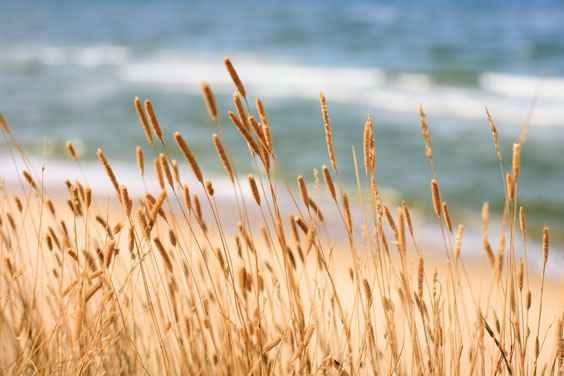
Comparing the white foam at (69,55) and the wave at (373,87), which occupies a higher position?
the white foam at (69,55)

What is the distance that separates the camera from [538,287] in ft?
13.4

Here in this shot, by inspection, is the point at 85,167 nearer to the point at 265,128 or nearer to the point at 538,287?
the point at 538,287

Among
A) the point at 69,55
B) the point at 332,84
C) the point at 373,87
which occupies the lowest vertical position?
the point at 373,87

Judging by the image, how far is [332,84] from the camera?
11172 mm

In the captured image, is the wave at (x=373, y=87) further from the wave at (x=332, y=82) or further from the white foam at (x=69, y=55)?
the white foam at (x=69, y=55)

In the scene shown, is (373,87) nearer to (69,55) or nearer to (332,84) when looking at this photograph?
(332,84)

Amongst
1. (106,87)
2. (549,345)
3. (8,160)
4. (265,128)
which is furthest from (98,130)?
(265,128)

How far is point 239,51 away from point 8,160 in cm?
886

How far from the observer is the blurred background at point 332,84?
6.76 metres

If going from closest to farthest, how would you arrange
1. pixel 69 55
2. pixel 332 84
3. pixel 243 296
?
1. pixel 243 296
2. pixel 332 84
3. pixel 69 55

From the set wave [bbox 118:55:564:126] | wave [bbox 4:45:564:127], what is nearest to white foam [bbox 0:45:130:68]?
wave [bbox 4:45:564:127]

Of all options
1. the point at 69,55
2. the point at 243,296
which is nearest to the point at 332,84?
the point at 69,55

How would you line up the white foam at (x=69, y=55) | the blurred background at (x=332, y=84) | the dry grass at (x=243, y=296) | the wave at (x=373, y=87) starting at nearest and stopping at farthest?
the dry grass at (x=243, y=296)
the blurred background at (x=332, y=84)
the wave at (x=373, y=87)
the white foam at (x=69, y=55)

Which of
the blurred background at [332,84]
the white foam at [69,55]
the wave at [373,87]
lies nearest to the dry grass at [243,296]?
the blurred background at [332,84]
